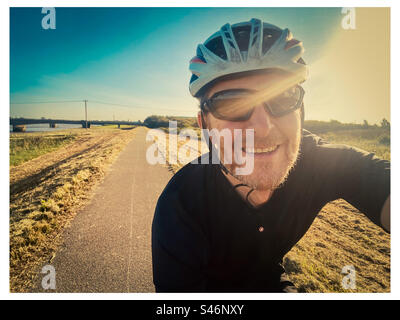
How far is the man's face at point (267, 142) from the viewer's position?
1.48 metres

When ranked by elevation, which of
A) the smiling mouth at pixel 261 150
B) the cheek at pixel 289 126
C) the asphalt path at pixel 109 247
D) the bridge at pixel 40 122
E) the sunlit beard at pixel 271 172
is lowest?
the asphalt path at pixel 109 247

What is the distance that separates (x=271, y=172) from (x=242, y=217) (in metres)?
0.45

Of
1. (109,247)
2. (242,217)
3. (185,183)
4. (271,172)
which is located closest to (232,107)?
(271,172)

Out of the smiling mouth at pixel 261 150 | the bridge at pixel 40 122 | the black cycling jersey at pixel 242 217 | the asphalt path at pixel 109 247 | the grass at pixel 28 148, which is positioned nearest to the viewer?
the black cycling jersey at pixel 242 217

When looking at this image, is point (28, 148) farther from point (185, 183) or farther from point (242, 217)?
point (242, 217)

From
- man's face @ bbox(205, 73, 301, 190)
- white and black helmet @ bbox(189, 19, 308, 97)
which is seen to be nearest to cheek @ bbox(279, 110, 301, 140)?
man's face @ bbox(205, 73, 301, 190)

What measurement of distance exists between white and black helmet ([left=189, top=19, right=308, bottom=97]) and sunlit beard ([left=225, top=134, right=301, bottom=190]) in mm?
674

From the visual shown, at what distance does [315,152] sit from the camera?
1.75 metres

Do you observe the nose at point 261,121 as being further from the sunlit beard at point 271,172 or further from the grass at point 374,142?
the grass at point 374,142

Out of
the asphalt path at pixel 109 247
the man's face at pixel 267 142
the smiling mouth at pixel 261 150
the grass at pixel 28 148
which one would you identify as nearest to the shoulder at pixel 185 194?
the man's face at pixel 267 142

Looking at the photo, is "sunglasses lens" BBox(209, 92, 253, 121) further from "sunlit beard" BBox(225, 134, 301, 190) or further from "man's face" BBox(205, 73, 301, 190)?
"sunlit beard" BBox(225, 134, 301, 190)

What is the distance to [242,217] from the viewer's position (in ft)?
4.95

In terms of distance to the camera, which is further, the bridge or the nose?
the bridge

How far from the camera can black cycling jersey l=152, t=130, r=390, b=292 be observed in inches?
54.8
